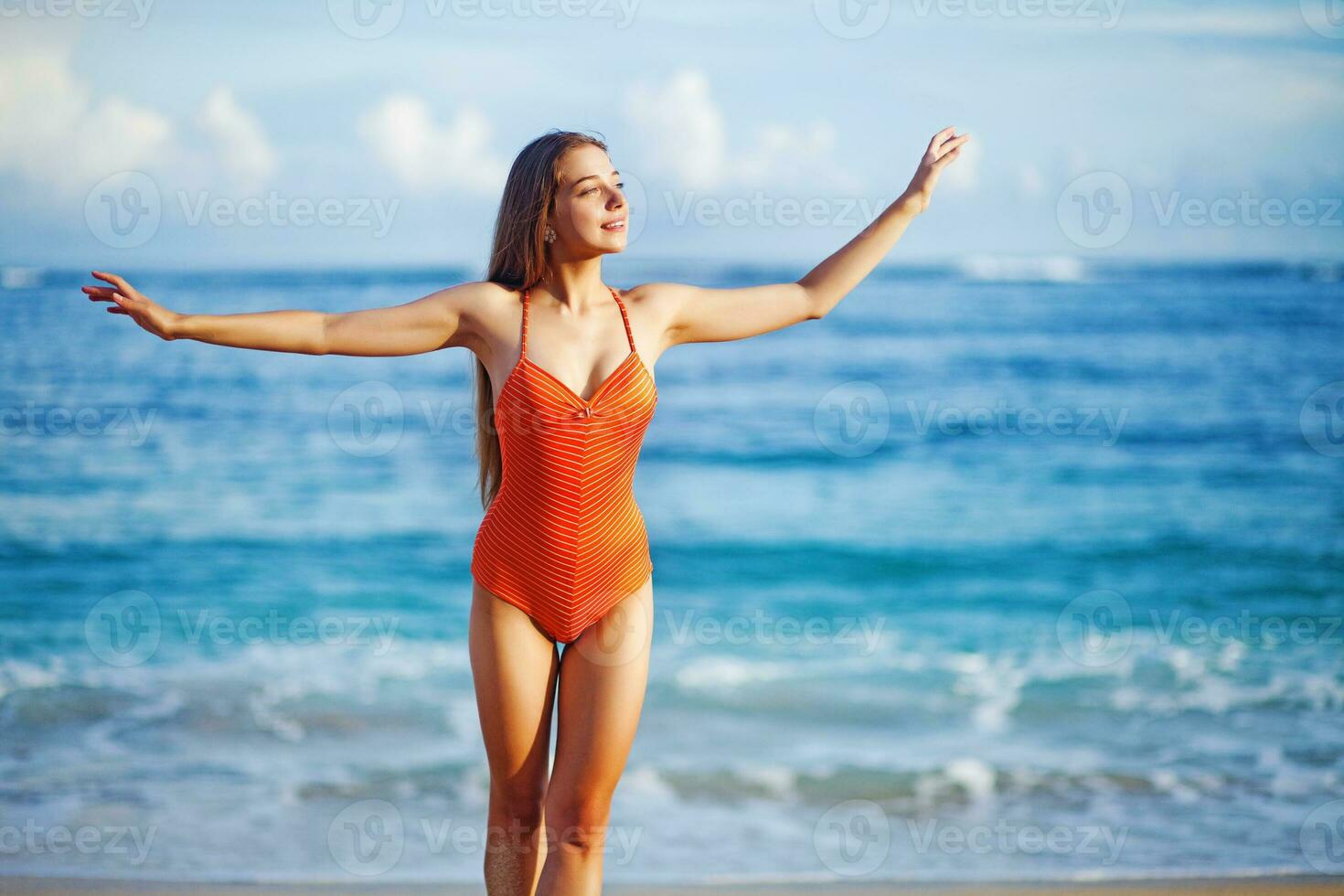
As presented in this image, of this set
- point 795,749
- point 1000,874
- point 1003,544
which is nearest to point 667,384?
point 1003,544

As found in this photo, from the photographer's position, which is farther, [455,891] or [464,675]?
[464,675]

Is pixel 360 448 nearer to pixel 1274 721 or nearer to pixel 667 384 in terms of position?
pixel 667 384

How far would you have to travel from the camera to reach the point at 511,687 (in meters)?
3.30

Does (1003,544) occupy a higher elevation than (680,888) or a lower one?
higher

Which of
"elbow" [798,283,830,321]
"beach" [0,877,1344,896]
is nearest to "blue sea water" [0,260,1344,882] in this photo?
"beach" [0,877,1344,896]

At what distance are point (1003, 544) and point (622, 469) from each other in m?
9.66

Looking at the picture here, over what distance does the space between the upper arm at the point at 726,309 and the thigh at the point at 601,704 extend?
2.32 feet

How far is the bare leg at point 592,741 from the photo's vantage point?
3271 millimetres

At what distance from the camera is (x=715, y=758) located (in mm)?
6766

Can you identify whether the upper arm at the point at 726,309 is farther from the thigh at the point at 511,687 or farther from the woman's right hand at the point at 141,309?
the woman's right hand at the point at 141,309

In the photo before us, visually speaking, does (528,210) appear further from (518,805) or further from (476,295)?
(518,805)

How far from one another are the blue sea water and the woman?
2.11 m

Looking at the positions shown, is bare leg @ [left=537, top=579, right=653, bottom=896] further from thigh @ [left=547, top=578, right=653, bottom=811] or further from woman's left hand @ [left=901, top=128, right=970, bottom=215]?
woman's left hand @ [left=901, top=128, right=970, bottom=215]

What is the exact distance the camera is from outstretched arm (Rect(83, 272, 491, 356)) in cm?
297
